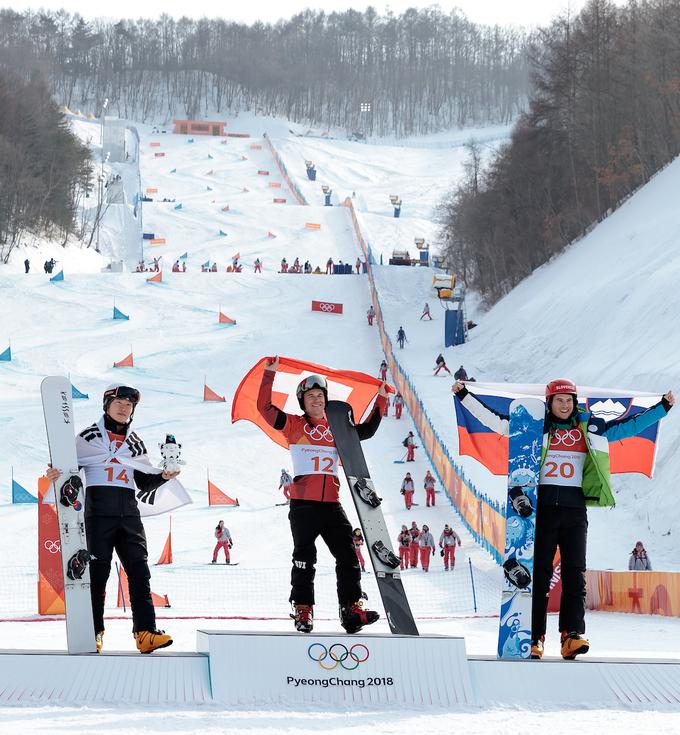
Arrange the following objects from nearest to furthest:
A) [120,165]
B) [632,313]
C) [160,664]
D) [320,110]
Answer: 1. [160,664]
2. [632,313]
3. [120,165]
4. [320,110]

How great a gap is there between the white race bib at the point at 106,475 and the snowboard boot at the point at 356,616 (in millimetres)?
1312

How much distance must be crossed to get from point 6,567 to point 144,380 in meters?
14.3

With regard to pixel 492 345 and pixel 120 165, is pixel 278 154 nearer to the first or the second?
pixel 120 165

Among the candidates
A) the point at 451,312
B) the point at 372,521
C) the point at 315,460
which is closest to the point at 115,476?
the point at 315,460

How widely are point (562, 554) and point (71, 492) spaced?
246cm

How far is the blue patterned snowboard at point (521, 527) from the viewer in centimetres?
600

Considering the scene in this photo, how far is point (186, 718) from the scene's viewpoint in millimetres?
4910

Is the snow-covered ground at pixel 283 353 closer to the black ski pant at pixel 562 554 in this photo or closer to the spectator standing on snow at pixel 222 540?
the spectator standing on snow at pixel 222 540

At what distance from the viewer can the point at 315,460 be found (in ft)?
21.0

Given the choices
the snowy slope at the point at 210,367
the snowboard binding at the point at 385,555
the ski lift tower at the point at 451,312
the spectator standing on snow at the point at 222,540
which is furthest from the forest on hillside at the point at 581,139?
the snowboard binding at the point at 385,555

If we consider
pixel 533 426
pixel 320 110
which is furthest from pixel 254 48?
pixel 533 426

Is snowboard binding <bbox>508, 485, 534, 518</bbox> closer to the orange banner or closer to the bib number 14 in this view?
the bib number 14

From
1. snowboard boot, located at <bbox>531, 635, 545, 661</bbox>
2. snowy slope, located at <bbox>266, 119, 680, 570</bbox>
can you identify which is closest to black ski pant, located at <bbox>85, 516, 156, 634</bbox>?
snowboard boot, located at <bbox>531, 635, 545, 661</bbox>

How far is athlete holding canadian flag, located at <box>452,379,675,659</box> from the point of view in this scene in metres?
6.16
